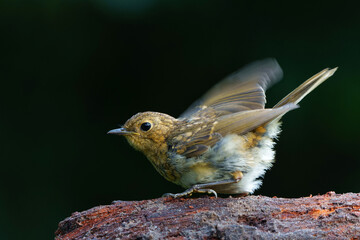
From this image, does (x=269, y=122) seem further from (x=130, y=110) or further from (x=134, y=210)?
(x=130, y=110)

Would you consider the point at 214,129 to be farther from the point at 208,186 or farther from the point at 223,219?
the point at 223,219

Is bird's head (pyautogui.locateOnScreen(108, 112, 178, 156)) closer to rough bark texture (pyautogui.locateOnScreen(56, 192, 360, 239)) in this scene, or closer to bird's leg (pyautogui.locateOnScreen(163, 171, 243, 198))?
bird's leg (pyautogui.locateOnScreen(163, 171, 243, 198))

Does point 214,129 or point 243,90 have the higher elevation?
point 243,90

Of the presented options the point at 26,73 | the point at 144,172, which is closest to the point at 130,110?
the point at 144,172

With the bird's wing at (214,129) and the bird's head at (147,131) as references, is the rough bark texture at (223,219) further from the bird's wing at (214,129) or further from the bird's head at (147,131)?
the bird's head at (147,131)

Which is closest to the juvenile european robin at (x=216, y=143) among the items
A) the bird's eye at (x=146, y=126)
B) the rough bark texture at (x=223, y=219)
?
the bird's eye at (x=146, y=126)

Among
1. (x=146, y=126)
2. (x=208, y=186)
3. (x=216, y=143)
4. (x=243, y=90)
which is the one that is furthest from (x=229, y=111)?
(x=208, y=186)

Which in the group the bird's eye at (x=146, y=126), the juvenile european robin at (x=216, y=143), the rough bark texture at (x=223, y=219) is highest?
the bird's eye at (x=146, y=126)
